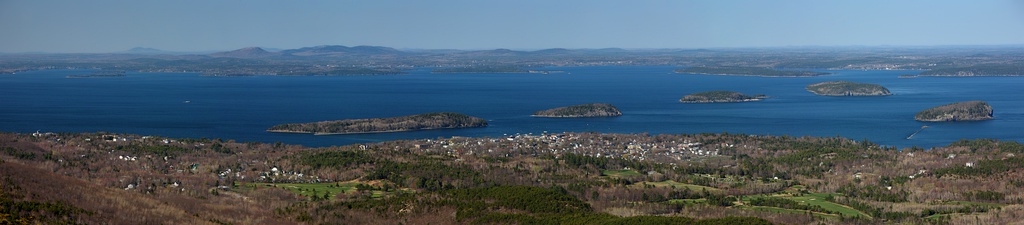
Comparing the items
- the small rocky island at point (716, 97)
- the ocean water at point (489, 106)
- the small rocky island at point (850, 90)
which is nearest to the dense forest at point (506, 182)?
the ocean water at point (489, 106)

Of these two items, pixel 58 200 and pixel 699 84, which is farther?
pixel 699 84

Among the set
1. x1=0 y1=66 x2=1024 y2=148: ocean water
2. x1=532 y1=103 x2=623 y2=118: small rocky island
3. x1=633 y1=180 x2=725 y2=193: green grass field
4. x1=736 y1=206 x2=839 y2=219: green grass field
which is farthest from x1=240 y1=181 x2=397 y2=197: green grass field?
x1=532 y1=103 x2=623 y2=118: small rocky island

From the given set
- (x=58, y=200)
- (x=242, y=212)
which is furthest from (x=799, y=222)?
(x=58, y=200)

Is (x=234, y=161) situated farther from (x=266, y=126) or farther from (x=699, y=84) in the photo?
(x=699, y=84)

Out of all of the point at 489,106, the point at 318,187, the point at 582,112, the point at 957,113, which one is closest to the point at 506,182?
the point at 318,187

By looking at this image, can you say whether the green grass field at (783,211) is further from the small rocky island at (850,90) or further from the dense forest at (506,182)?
the small rocky island at (850,90)

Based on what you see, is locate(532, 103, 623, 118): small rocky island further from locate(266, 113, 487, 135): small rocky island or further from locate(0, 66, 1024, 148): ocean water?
locate(266, 113, 487, 135): small rocky island
